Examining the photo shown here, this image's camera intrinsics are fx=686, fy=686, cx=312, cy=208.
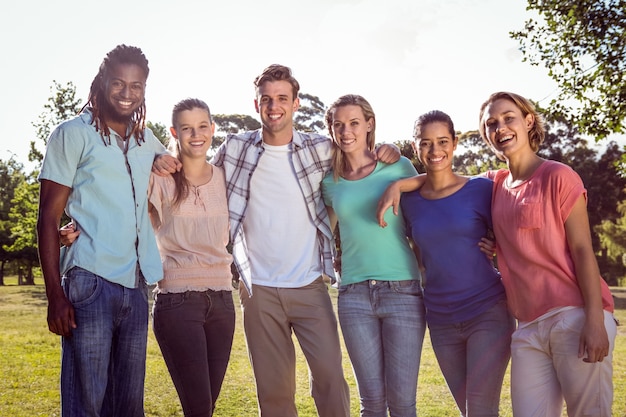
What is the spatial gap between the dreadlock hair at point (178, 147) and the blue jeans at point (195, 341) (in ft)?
2.18

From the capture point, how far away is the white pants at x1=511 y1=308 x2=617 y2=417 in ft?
12.2

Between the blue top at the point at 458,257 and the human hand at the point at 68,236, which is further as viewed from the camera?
the blue top at the point at 458,257

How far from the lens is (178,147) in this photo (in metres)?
4.81

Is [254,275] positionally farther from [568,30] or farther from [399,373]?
[568,30]

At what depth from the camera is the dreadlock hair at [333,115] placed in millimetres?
4836

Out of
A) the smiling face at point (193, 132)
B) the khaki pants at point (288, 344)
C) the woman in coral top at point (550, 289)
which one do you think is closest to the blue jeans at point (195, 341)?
the khaki pants at point (288, 344)

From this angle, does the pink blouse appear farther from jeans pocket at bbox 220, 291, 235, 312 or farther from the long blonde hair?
the long blonde hair

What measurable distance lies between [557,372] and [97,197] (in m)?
2.78

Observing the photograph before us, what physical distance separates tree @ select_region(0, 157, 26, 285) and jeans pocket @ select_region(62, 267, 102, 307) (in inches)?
1525

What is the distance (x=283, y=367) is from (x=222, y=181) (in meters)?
1.41


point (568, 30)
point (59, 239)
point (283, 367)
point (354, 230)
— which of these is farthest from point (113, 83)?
point (568, 30)

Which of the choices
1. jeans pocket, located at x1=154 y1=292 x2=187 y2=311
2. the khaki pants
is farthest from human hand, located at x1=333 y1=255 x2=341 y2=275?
jeans pocket, located at x1=154 y1=292 x2=187 y2=311

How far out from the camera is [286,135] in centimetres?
504

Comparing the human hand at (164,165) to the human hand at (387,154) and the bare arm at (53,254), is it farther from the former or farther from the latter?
the human hand at (387,154)
